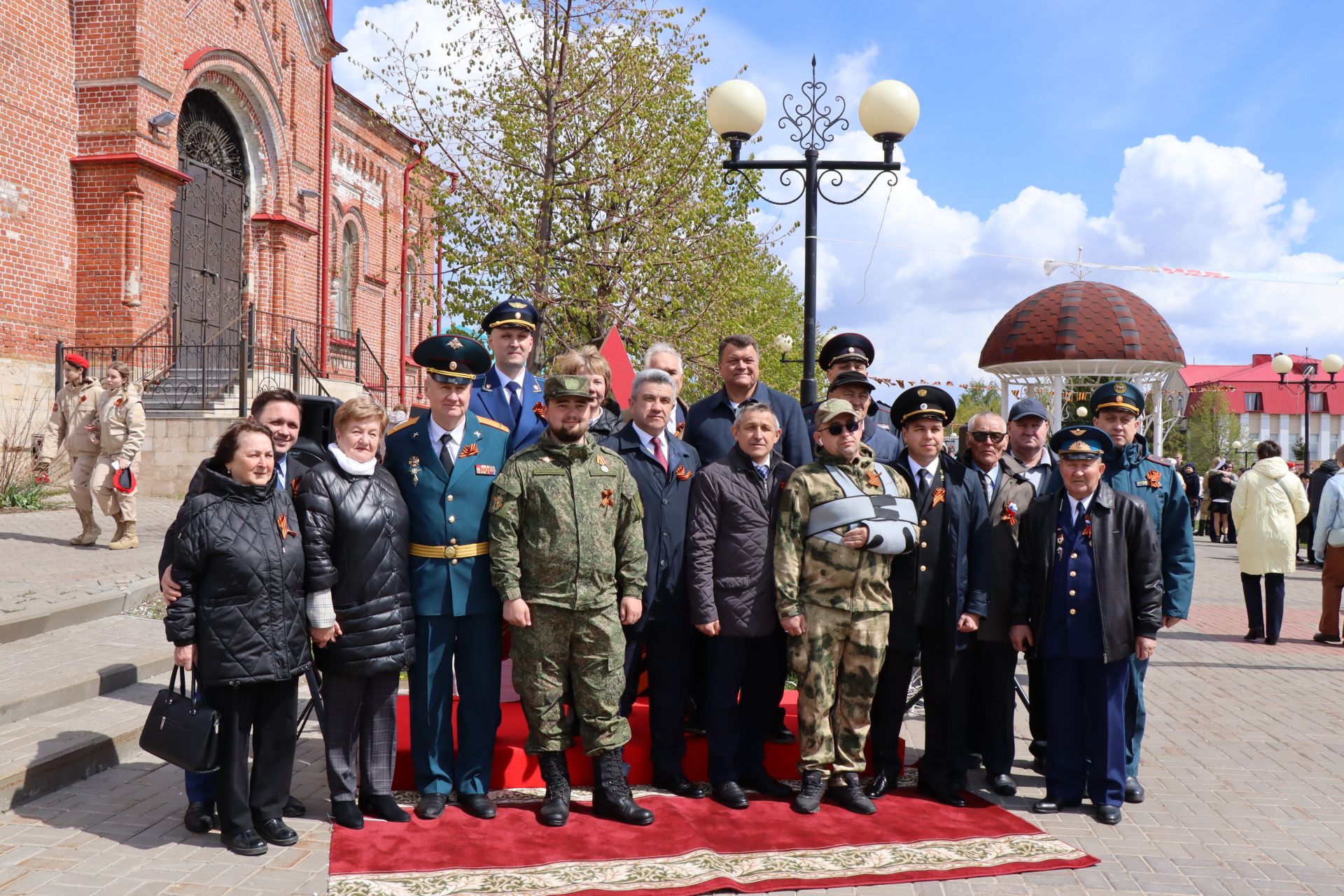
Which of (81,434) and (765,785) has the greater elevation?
(81,434)

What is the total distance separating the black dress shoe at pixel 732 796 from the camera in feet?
15.5

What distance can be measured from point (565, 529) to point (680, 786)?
1536 mm

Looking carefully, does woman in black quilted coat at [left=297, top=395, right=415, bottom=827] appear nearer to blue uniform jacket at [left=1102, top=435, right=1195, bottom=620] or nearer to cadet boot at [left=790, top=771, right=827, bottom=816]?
cadet boot at [left=790, top=771, right=827, bottom=816]

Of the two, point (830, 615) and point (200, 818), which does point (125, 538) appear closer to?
point (200, 818)

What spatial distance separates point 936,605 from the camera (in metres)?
4.95

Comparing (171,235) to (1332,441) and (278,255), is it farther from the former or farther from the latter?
(1332,441)

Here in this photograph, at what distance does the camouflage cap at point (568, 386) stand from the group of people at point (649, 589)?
0.02m

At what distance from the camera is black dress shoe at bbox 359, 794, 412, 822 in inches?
175

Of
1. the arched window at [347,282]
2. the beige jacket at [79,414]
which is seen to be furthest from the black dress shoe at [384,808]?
the arched window at [347,282]

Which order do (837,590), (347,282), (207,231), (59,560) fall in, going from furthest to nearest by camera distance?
(347,282)
(207,231)
(59,560)
(837,590)

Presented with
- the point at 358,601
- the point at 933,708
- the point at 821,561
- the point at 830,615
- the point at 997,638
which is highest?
the point at 821,561

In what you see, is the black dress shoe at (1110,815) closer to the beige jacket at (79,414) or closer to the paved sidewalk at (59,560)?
the paved sidewalk at (59,560)

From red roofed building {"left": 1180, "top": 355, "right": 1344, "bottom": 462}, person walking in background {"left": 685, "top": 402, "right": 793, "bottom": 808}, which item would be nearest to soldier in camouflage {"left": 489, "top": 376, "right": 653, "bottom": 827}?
person walking in background {"left": 685, "top": 402, "right": 793, "bottom": 808}

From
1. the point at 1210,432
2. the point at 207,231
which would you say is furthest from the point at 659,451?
the point at 1210,432
